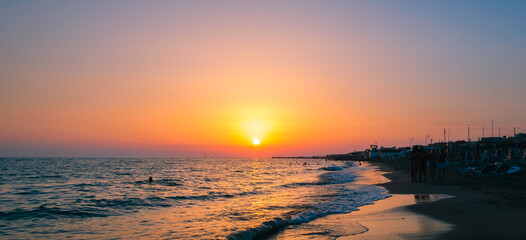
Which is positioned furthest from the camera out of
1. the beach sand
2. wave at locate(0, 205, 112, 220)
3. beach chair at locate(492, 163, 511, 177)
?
beach chair at locate(492, 163, 511, 177)

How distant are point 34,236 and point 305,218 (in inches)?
332

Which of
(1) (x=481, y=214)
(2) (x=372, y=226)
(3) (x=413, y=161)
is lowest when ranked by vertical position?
(2) (x=372, y=226)

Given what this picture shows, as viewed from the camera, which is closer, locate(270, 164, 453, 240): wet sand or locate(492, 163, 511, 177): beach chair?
locate(270, 164, 453, 240): wet sand

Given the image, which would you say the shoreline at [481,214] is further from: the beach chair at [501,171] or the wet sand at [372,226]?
the beach chair at [501,171]

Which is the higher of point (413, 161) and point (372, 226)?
point (413, 161)

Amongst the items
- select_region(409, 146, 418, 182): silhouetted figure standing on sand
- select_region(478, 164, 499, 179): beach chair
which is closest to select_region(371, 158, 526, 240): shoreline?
select_region(409, 146, 418, 182): silhouetted figure standing on sand

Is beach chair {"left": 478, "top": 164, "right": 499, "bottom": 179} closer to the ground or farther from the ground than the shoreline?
farther from the ground

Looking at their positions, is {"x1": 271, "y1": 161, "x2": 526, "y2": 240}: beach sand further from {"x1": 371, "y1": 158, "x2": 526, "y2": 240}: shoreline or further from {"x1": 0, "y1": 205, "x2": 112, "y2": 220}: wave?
{"x1": 0, "y1": 205, "x2": 112, "y2": 220}: wave

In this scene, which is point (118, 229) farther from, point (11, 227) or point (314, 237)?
point (314, 237)

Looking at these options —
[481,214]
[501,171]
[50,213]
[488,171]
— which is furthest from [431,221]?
[501,171]

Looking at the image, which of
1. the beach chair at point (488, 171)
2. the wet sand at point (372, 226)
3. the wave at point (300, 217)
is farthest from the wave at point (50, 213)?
the beach chair at point (488, 171)

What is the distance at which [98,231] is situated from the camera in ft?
39.7

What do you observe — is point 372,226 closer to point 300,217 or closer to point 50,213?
point 300,217

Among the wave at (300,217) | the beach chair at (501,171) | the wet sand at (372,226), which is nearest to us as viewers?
the wet sand at (372,226)
